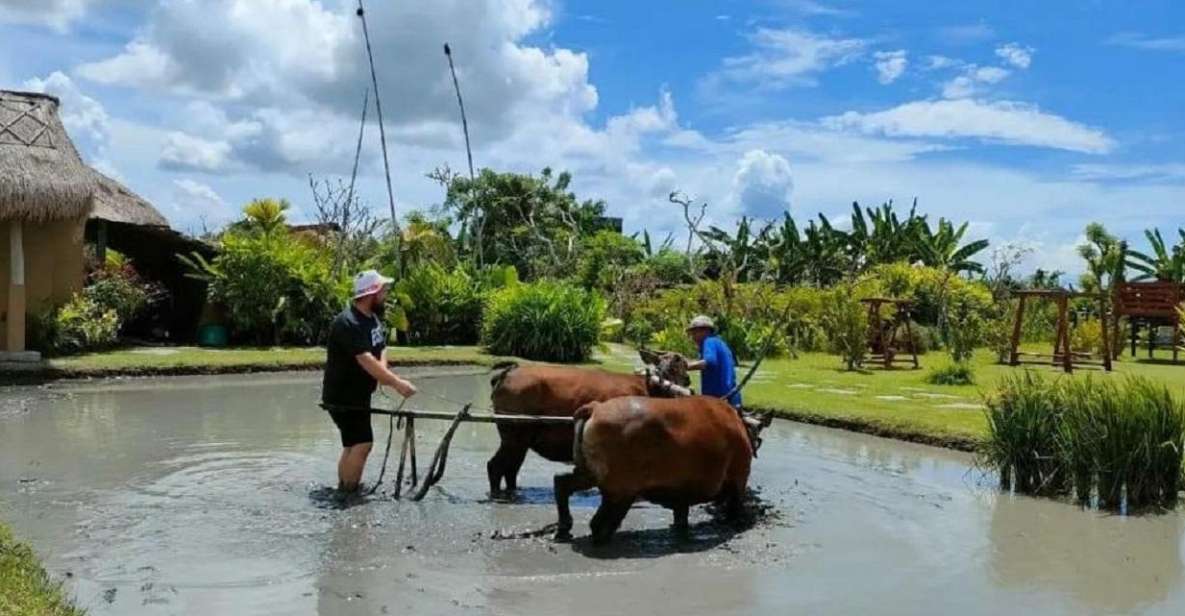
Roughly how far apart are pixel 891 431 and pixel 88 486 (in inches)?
334

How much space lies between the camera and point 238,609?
252 inches

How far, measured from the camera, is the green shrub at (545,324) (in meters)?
22.3

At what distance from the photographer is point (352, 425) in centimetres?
927

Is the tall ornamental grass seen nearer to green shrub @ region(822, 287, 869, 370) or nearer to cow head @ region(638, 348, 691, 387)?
cow head @ region(638, 348, 691, 387)

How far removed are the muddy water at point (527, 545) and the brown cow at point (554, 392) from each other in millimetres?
517

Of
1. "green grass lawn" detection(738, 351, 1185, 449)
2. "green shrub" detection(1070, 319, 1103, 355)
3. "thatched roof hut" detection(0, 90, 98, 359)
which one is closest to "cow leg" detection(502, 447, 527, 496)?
"green grass lawn" detection(738, 351, 1185, 449)

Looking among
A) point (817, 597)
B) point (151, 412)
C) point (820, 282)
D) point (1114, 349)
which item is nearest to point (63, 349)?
point (151, 412)

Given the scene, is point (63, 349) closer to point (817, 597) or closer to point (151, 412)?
point (151, 412)

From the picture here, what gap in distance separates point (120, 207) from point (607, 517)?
17744 millimetres

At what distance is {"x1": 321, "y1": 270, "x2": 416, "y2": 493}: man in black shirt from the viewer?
910 cm

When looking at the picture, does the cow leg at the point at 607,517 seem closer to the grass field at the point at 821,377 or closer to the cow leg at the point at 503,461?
the cow leg at the point at 503,461

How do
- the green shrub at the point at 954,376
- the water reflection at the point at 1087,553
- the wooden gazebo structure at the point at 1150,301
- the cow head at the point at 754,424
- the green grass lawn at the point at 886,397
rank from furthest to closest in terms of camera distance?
the wooden gazebo structure at the point at 1150,301 → the green shrub at the point at 954,376 → the green grass lawn at the point at 886,397 → the cow head at the point at 754,424 → the water reflection at the point at 1087,553

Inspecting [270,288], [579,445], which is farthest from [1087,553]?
[270,288]

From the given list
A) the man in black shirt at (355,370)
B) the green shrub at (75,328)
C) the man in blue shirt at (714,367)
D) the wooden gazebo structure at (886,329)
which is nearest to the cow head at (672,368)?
the man in blue shirt at (714,367)
